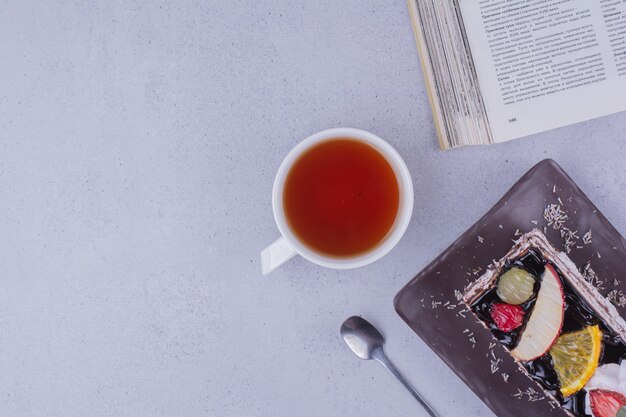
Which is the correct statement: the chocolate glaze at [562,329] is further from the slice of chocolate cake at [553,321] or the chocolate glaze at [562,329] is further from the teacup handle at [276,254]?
the teacup handle at [276,254]

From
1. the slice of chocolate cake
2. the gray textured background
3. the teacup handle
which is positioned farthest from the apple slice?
the teacup handle

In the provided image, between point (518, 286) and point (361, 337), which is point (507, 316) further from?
point (361, 337)

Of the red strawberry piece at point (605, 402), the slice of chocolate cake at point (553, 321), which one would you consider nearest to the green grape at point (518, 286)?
the slice of chocolate cake at point (553, 321)

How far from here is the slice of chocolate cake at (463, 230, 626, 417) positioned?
2.31ft

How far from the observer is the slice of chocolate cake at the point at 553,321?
70cm

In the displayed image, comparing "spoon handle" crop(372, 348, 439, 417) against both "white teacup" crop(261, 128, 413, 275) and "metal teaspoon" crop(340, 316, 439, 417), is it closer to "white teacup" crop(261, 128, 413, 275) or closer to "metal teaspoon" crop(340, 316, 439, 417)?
"metal teaspoon" crop(340, 316, 439, 417)

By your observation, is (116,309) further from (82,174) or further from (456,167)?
(456,167)

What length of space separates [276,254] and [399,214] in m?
0.17

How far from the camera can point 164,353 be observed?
2.60 feet

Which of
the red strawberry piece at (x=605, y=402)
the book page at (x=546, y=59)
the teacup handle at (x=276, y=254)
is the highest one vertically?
the book page at (x=546, y=59)

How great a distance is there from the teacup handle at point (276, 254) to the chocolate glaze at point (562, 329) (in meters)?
0.26

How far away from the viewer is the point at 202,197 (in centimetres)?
78

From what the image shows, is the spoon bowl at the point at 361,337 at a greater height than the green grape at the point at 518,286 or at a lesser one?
lesser

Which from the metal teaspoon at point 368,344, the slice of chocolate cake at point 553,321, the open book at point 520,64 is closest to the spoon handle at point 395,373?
the metal teaspoon at point 368,344
